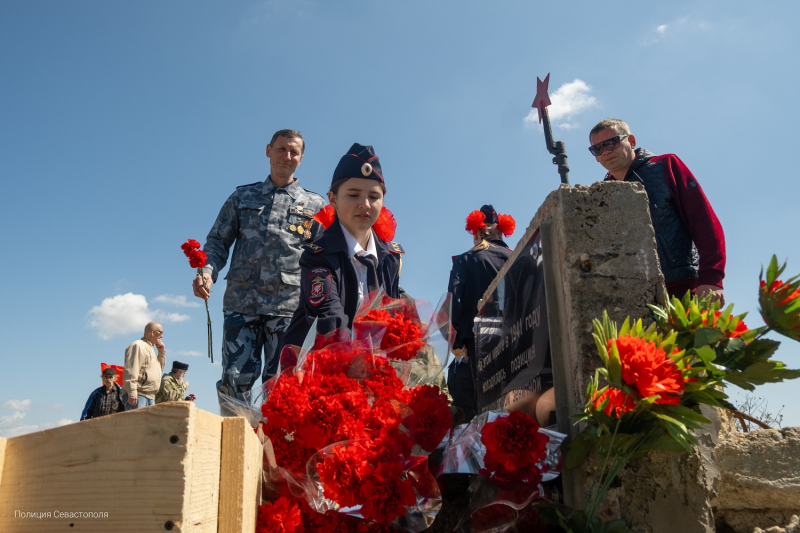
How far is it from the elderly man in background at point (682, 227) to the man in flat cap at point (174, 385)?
252 inches

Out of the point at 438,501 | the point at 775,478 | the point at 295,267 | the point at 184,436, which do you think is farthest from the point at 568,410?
the point at 295,267

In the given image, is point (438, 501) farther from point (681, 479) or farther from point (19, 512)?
point (19, 512)

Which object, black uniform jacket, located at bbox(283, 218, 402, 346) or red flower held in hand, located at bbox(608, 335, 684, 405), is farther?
black uniform jacket, located at bbox(283, 218, 402, 346)

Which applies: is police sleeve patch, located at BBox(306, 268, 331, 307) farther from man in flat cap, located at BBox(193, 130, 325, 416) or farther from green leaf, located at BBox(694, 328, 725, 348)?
green leaf, located at BBox(694, 328, 725, 348)

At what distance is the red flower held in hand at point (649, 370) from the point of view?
4.83 feet

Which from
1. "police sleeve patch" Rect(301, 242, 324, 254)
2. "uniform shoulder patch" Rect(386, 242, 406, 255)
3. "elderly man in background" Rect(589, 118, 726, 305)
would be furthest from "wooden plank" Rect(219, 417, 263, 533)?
"elderly man in background" Rect(589, 118, 726, 305)

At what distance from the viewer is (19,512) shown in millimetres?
1329

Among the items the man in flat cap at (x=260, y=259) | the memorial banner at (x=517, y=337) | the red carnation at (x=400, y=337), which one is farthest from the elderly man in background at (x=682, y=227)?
the man in flat cap at (x=260, y=259)

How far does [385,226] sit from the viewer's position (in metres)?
3.67

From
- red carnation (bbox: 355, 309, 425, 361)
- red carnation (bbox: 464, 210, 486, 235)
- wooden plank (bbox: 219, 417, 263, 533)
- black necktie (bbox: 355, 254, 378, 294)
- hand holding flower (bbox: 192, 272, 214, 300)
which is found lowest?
wooden plank (bbox: 219, 417, 263, 533)

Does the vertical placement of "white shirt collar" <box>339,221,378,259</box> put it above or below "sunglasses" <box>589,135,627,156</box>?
below

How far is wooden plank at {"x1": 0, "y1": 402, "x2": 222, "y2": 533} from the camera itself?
1265mm

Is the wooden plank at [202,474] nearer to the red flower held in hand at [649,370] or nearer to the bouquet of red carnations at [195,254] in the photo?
the red flower held in hand at [649,370]

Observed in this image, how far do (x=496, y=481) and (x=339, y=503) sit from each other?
482mm
